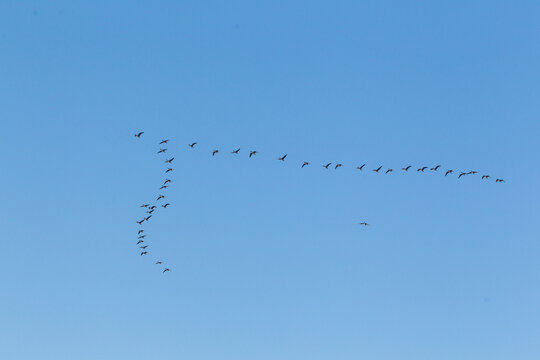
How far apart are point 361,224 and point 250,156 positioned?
20.2 meters

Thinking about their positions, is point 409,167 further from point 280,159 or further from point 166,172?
point 166,172

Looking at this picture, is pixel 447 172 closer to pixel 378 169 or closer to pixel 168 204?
pixel 378 169

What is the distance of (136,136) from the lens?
13188 centimetres

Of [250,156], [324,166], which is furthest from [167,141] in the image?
[324,166]

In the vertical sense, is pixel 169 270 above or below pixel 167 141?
below

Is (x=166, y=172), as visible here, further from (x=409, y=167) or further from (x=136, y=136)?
(x=409, y=167)

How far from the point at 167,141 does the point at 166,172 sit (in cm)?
480

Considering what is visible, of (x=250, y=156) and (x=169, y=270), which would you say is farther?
(x=169, y=270)

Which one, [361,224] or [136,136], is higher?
[136,136]

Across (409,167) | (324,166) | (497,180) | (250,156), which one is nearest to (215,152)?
(250,156)

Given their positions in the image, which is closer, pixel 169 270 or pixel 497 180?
pixel 497 180

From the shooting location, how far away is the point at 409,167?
132 m

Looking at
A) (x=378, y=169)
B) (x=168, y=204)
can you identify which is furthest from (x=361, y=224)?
(x=168, y=204)

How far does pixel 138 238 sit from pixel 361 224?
3505 centimetres
